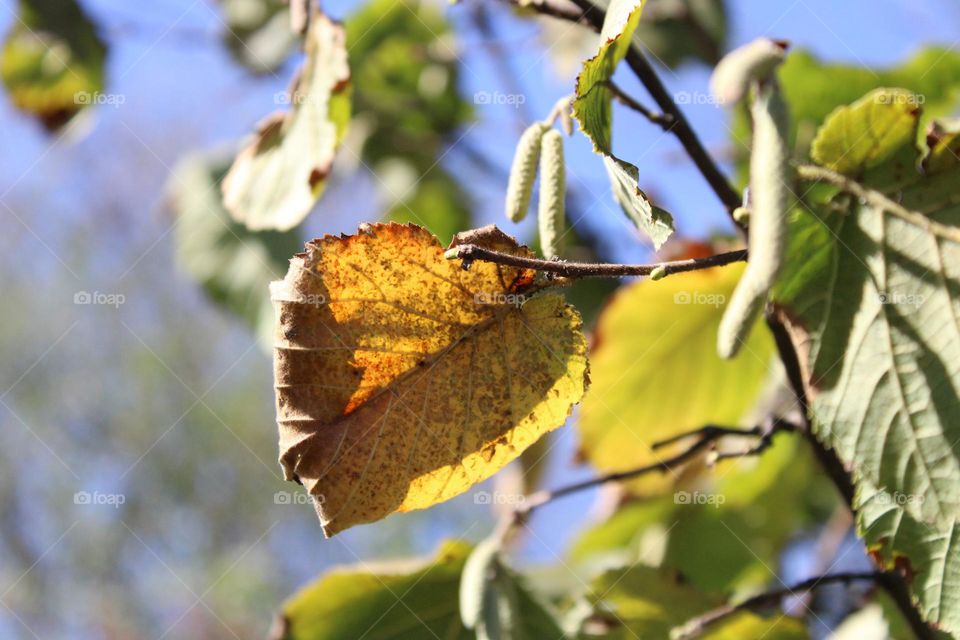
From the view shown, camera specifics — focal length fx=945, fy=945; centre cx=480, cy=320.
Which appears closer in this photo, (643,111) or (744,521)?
(643,111)

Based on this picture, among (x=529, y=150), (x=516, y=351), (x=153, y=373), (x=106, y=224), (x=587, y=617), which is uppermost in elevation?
(x=529, y=150)

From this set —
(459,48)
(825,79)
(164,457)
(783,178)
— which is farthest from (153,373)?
(783,178)

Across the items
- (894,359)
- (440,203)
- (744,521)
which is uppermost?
(894,359)

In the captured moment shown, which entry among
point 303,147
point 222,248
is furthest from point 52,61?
point 303,147

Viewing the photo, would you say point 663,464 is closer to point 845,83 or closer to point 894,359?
point 894,359

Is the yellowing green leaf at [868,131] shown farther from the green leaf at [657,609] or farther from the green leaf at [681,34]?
the green leaf at [681,34]

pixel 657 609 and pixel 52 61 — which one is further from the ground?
pixel 52 61

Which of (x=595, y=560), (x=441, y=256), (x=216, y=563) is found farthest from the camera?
(x=216, y=563)

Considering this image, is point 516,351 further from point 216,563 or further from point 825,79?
point 216,563

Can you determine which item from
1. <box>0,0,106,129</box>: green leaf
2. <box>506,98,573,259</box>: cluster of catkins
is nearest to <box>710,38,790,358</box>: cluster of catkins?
<box>506,98,573,259</box>: cluster of catkins
